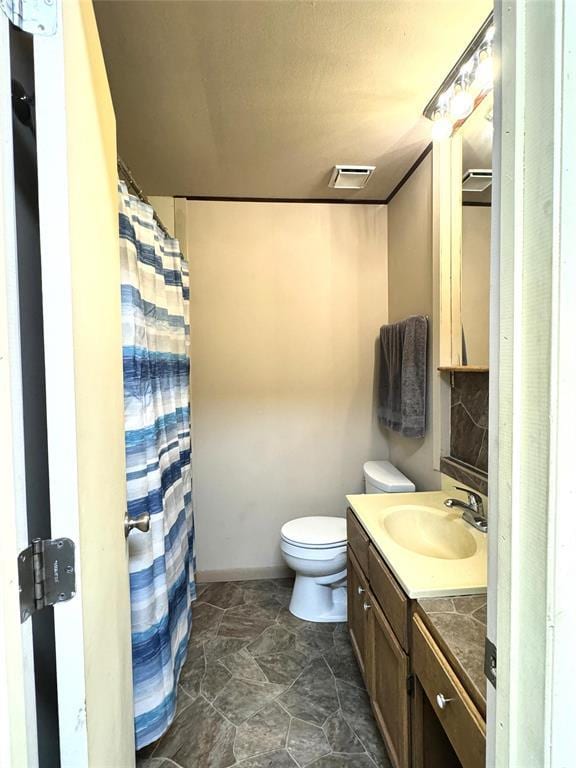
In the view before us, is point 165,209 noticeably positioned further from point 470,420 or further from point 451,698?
point 451,698

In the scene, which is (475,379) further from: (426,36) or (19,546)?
(19,546)

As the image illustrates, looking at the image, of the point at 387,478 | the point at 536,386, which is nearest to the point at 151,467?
the point at 536,386

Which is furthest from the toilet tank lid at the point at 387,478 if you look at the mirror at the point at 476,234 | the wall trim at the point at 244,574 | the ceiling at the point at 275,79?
the ceiling at the point at 275,79

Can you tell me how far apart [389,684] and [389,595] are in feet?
1.00

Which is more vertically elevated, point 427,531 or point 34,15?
point 34,15

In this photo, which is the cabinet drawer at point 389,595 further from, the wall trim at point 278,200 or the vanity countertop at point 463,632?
the wall trim at point 278,200

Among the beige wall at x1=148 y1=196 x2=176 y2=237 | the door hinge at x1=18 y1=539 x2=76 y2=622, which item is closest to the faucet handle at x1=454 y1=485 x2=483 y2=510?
the door hinge at x1=18 y1=539 x2=76 y2=622

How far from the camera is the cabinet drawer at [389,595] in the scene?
1.04m

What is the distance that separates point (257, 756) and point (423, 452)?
1450 mm

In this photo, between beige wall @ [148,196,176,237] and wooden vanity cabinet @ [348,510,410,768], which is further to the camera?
beige wall @ [148,196,176,237]

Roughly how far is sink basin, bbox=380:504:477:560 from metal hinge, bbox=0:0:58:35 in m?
1.61

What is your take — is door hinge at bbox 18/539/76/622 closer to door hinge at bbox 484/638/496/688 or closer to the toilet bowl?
door hinge at bbox 484/638/496/688

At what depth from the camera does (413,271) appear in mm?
1999

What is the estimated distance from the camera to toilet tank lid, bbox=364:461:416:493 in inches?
75.6
